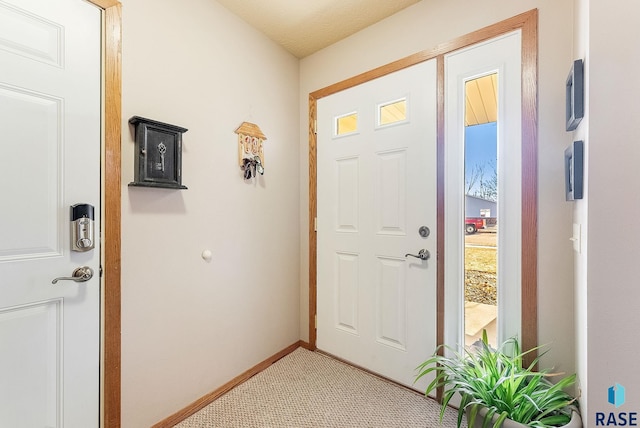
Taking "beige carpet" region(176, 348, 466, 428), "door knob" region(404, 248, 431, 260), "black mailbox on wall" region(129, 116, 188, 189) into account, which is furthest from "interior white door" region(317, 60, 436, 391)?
"black mailbox on wall" region(129, 116, 188, 189)

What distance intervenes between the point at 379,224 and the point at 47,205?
173 cm

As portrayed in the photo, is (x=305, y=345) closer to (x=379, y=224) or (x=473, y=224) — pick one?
(x=379, y=224)

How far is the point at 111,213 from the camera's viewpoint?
1.35 m

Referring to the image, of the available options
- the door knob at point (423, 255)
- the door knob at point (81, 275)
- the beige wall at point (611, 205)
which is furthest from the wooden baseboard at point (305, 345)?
the beige wall at point (611, 205)

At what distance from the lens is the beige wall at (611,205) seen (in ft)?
3.01

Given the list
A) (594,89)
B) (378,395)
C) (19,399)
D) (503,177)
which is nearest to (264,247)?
(378,395)

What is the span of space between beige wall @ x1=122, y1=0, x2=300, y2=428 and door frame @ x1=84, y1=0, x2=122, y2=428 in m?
0.04

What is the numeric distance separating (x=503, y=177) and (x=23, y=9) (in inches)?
88.2

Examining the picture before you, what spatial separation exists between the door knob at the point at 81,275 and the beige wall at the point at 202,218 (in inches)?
5.7

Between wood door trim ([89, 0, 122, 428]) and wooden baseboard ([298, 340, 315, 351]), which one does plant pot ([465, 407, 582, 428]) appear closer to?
wooden baseboard ([298, 340, 315, 351])

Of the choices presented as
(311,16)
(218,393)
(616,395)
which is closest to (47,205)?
(218,393)

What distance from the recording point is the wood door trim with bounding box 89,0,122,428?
4.36ft

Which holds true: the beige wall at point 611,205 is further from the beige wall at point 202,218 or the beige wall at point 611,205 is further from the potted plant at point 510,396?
the beige wall at point 202,218

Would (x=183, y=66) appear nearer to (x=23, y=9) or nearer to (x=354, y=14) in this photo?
(x=23, y=9)
